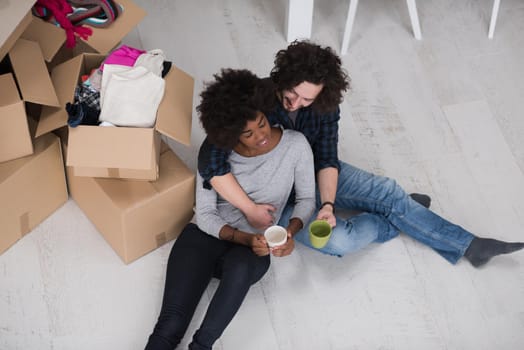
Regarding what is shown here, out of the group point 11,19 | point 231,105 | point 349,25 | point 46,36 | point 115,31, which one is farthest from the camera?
point 349,25

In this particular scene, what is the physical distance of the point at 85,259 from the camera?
2492 millimetres

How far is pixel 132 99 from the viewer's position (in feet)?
7.37

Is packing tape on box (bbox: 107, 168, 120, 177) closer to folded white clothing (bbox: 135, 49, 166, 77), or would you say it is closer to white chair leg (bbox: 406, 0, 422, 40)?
folded white clothing (bbox: 135, 49, 166, 77)

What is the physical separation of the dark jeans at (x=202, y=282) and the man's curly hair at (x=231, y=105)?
0.39 metres

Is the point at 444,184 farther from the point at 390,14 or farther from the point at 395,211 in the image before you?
the point at 390,14

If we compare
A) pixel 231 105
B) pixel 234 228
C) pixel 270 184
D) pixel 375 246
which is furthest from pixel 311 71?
pixel 375 246

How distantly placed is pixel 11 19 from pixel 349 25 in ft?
4.79

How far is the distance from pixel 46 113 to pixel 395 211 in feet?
3.81

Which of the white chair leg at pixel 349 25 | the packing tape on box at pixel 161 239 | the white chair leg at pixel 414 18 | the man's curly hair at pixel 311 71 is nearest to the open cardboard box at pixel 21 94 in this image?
the packing tape on box at pixel 161 239

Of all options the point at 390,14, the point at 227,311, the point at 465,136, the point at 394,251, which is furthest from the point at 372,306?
the point at 390,14

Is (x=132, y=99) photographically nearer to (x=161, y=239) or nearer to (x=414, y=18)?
(x=161, y=239)

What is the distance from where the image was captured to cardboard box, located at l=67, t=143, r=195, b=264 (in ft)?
7.57

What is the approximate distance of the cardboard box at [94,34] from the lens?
2469 millimetres

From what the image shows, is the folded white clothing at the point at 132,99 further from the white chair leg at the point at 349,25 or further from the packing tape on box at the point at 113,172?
the white chair leg at the point at 349,25
